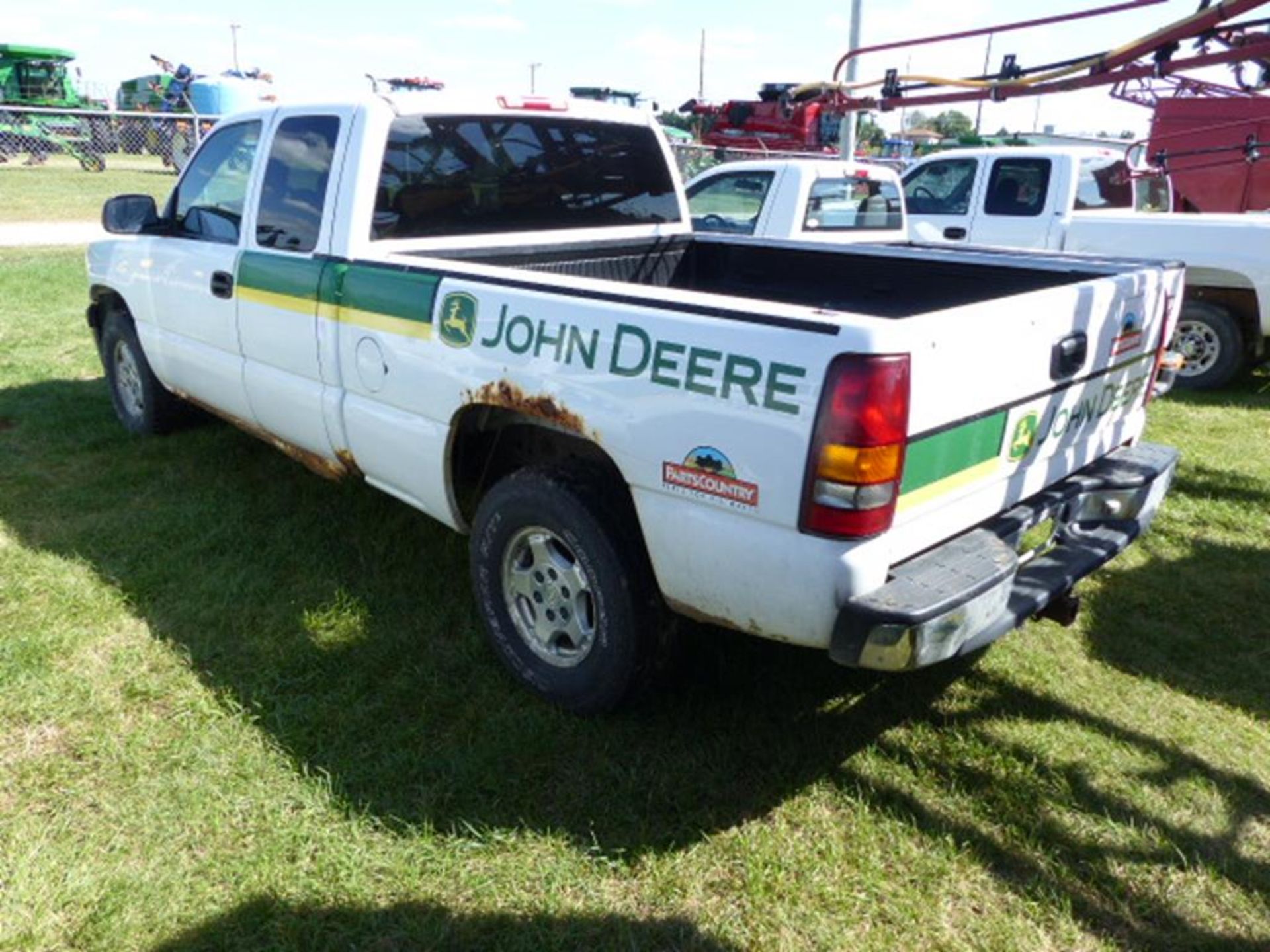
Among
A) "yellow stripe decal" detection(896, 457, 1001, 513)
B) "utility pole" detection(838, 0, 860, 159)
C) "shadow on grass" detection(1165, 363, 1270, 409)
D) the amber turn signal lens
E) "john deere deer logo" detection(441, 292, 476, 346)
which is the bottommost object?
"shadow on grass" detection(1165, 363, 1270, 409)

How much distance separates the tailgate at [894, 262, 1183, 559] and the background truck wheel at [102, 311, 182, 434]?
4477 mm

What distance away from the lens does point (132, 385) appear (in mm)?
5645

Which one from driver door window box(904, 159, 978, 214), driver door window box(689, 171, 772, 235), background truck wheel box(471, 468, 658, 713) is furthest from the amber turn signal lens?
driver door window box(904, 159, 978, 214)

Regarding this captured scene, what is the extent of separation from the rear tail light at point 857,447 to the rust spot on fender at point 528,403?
2.41 ft

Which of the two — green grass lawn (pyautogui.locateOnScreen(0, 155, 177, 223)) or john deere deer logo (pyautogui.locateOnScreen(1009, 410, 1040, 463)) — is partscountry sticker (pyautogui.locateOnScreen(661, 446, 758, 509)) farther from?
green grass lawn (pyautogui.locateOnScreen(0, 155, 177, 223))

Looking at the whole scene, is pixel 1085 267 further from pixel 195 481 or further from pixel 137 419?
pixel 137 419

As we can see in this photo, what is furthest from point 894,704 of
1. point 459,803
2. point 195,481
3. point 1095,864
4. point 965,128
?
point 965,128

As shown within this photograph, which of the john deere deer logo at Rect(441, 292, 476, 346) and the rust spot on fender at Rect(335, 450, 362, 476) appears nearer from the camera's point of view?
the john deere deer logo at Rect(441, 292, 476, 346)

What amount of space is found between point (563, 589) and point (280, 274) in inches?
71.8

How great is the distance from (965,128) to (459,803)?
7216 cm

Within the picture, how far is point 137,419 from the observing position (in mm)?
5699

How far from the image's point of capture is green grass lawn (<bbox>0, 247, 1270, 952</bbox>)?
7.88ft

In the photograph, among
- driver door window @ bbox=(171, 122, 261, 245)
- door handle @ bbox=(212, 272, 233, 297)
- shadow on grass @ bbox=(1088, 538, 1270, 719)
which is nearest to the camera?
shadow on grass @ bbox=(1088, 538, 1270, 719)

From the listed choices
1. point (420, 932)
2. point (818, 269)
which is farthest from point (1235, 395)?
point (420, 932)
